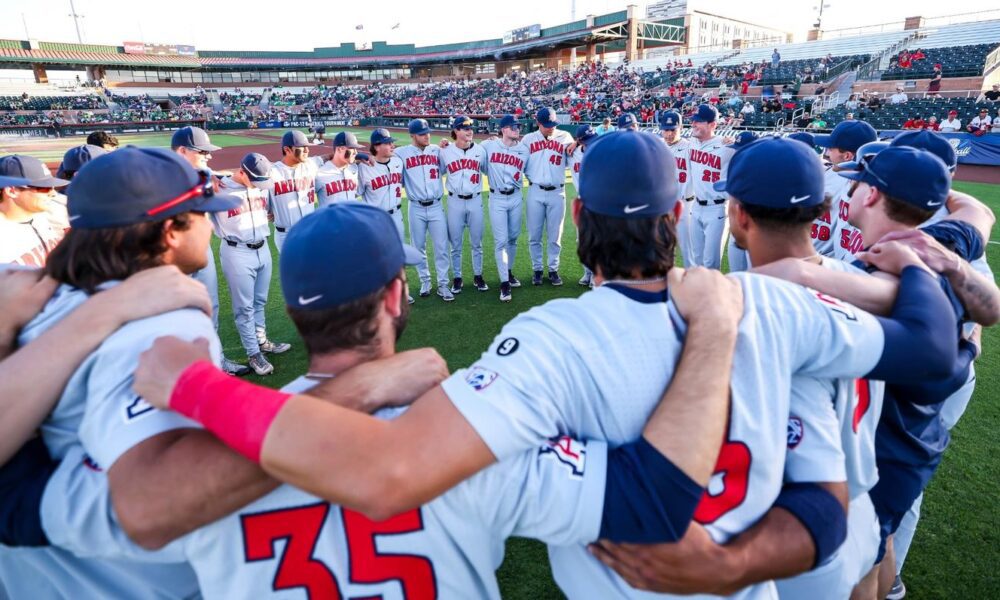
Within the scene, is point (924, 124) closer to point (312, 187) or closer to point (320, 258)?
point (312, 187)

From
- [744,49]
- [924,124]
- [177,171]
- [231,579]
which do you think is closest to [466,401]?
[231,579]

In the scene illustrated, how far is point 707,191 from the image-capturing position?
757 cm

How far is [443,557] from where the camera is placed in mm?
1341

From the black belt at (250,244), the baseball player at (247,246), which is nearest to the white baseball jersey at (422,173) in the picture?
the baseball player at (247,246)

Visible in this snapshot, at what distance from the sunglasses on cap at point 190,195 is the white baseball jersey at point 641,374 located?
3.88ft

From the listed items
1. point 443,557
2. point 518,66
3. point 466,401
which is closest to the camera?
point 466,401

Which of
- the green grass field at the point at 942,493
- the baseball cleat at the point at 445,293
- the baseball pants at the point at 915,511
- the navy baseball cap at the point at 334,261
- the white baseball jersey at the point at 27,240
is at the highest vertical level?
the navy baseball cap at the point at 334,261

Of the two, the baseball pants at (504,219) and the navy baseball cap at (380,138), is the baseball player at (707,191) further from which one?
the navy baseball cap at (380,138)

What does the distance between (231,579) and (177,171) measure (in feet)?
4.29

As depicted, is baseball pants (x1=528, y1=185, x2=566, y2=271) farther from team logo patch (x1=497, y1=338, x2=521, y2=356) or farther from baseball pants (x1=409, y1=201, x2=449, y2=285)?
team logo patch (x1=497, y1=338, x2=521, y2=356)

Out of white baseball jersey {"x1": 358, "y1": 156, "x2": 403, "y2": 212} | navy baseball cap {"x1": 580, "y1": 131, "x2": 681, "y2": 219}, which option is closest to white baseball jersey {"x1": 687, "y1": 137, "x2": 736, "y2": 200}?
white baseball jersey {"x1": 358, "y1": 156, "x2": 403, "y2": 212}

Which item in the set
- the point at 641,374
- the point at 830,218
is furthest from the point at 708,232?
the point at 641,374

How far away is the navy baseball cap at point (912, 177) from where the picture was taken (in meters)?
2.25

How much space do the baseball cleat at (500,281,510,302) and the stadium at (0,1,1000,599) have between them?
167mm
